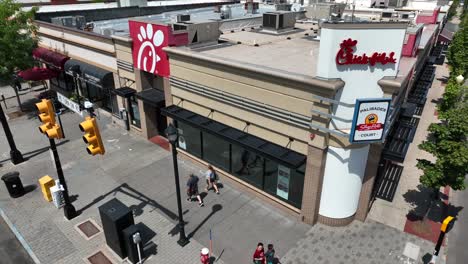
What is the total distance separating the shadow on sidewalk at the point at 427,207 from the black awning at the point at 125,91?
19.0m

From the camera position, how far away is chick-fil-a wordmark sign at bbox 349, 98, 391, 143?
39.9ft

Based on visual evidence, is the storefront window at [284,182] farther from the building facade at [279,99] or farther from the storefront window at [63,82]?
the storefront window at [63,82]

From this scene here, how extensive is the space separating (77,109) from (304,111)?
961cm

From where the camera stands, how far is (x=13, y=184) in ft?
57.8

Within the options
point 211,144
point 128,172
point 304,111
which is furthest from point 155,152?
point 304,111

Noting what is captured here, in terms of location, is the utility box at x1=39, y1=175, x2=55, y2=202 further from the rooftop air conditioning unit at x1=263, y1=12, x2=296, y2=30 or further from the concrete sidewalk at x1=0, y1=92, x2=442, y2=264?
the rooftop air conditioning unit at x1=263, y1=12, x2=296, y2=30

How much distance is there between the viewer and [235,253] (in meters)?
14.2

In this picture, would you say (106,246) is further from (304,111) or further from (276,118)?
(304,111)

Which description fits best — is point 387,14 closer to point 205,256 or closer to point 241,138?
point 241,138

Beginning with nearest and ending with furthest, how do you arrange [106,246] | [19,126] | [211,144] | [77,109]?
[77,109], [106,246], [211,144], [19,126]

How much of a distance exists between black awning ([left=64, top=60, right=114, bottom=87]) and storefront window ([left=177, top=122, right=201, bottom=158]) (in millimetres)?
8401

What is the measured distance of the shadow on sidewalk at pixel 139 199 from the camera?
16688 millimetres

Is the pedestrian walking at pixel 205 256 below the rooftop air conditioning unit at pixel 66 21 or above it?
below

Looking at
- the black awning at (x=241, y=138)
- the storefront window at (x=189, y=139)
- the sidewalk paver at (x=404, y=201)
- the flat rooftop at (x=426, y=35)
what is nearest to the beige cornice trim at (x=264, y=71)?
the black awning at (x=241, y=138)
